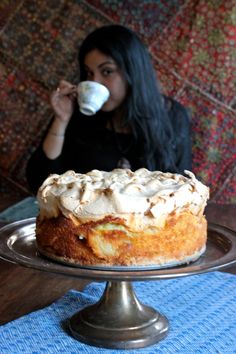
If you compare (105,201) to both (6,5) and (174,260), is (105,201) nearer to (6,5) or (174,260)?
(174,260)

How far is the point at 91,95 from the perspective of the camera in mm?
1879

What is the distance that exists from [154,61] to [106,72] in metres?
0.47

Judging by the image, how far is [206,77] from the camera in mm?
2510

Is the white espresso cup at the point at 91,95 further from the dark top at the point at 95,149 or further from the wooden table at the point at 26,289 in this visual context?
the wooden table at the point at 26,289

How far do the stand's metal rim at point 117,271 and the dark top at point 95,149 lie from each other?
1110 millimetres

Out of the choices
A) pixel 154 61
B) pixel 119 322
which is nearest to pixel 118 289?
pixel 119 322

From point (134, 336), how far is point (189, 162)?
146 cm

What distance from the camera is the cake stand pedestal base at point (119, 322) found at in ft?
3.09

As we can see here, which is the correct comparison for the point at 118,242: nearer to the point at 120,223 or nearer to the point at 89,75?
the point at 120,223

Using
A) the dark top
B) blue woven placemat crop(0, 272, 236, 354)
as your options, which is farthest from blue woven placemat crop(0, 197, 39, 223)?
blue woven placemat crop(0, 272, 236, 354)

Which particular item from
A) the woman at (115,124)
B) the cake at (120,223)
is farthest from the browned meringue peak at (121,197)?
the woman at (115,124)

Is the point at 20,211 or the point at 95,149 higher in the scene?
the point at 95,149

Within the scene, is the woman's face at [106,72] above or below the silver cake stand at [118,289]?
above

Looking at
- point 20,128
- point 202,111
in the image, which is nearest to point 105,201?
point 202,111
